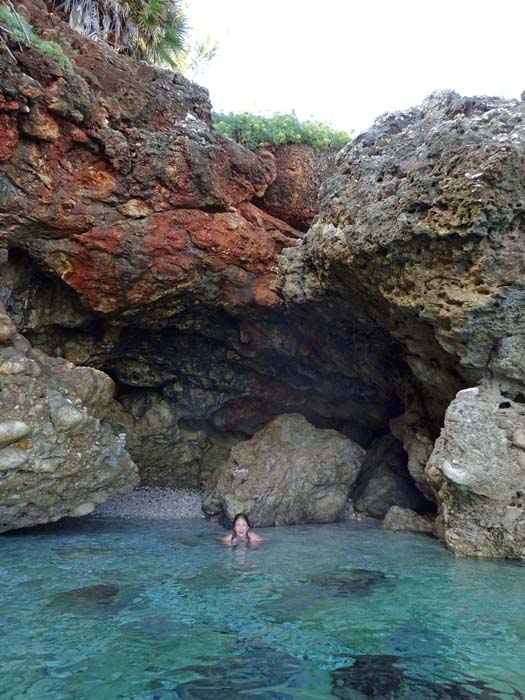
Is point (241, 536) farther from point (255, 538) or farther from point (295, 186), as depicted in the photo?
point (295, 186)

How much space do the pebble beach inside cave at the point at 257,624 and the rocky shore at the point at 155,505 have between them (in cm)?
364

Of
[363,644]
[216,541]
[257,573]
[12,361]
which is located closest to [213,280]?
[12,361]

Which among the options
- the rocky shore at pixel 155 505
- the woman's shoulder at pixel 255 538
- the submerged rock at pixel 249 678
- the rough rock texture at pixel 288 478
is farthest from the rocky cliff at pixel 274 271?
the submerged rock at pixel 249 678

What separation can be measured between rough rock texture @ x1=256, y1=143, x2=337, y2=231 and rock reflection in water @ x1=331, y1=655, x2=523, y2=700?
29.6 feet

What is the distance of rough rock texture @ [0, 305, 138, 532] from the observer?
7535 mm

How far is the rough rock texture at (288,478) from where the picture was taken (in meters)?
10.6

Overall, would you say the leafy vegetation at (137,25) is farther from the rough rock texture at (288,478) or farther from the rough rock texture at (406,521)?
the rough rock texture at (406,521)

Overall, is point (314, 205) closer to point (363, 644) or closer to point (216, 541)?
point (216, 541)

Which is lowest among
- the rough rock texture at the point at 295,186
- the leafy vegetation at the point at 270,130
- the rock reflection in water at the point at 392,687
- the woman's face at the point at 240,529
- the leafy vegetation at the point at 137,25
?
the woman's face at the point at 240,529

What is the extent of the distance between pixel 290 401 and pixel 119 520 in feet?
15.2

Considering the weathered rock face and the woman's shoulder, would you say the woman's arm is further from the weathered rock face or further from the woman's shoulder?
the weathered rock face

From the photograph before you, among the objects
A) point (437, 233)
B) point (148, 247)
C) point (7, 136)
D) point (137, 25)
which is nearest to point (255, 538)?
point (148, 247)

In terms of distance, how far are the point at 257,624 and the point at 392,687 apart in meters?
1.45

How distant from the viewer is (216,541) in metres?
8.79
